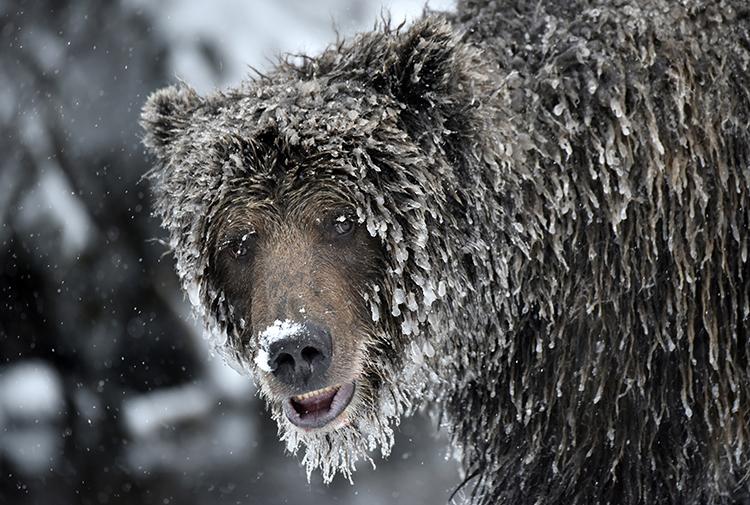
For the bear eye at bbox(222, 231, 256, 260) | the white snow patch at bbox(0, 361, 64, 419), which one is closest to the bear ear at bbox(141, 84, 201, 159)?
the bear eye at bbox(222, 231, 256, 260)

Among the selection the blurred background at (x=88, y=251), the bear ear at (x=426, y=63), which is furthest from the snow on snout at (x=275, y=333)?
the blurred background at (x=88, y=251)

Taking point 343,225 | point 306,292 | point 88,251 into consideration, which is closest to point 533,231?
point 343,225

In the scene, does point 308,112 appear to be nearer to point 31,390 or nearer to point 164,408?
point 31,390

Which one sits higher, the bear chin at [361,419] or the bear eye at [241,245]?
the bear eye at [241,245]

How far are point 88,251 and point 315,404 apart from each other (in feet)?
13.1

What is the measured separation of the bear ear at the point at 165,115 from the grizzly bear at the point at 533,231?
1.01 feet

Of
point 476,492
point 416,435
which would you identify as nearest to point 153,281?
point 416,435

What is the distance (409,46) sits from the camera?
3.86 meters

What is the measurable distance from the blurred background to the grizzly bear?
11.6ft

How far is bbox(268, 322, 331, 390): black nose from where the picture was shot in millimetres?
3645

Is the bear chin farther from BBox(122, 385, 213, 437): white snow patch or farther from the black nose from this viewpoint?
BBox(122, 385, 213, 437): white snow patch

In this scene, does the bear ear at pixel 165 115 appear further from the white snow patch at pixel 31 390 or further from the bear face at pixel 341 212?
the white snow patch at pixel 31 390

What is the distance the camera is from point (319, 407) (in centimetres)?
394

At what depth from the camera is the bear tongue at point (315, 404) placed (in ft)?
12.9
